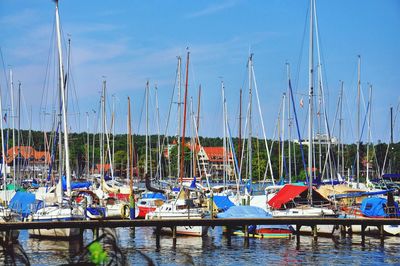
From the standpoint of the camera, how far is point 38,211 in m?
49.6

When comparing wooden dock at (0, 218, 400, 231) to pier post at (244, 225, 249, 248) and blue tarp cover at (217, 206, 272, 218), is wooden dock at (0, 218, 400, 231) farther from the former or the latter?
blue tarp cover at (217, 206, 272, 218)

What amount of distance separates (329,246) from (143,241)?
1291cm

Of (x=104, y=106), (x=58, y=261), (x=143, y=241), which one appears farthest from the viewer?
(x=104, y=106)

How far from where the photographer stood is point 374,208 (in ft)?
173

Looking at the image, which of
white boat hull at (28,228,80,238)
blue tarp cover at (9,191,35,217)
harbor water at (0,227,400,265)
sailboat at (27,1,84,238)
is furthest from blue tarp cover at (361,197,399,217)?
blue tarp cover at (9,191,35,217)

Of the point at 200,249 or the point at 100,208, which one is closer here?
the point at 200,249

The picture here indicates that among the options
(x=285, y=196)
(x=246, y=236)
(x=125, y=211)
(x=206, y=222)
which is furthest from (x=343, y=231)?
(x=125, y=211)

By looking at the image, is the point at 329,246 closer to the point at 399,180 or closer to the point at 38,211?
the point at 38,211

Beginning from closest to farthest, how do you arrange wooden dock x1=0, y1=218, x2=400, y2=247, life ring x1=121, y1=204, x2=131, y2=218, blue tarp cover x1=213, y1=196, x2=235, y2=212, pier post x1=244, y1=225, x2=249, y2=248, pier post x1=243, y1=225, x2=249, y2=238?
1. wooden dock x1=0, y1=218, x2=400, y2=247
2. pier post x1=244, y1=225, x2=249, y2=248
3. pier post x1=243, y1=225, x2=249, y2=238
4. life ring x1=121, y1=204, x2=131, y2=218
5. blue tarp cover x1=213, y1=196, x2=235, y2=212

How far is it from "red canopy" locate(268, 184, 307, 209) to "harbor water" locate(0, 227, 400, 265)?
2937 mm

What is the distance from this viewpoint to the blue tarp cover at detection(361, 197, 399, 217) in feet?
171

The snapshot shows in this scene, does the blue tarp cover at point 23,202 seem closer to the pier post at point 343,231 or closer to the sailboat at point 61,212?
the sailboat at point 61,212

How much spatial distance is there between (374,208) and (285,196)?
6455 mm

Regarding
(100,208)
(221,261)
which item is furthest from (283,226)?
(100,208)
